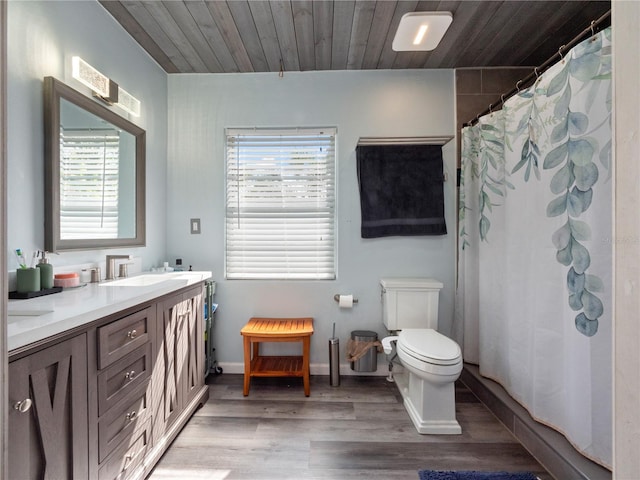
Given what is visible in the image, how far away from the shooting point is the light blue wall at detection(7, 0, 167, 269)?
4.00 ft

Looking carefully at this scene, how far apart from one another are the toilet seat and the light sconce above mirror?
229 cm

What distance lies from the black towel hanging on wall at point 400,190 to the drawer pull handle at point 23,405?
6.56 feet

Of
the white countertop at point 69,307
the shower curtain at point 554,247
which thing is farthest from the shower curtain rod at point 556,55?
the white countertop at point 69,307

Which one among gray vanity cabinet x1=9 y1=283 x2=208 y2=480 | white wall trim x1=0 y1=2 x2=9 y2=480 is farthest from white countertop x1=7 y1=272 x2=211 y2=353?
white wall trim x1=0 y1=2 x2=9 y2=480

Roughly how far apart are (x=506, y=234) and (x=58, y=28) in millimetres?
2689

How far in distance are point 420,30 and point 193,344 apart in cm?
244

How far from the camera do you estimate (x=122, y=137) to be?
6.08 ft

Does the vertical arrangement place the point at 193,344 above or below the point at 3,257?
below

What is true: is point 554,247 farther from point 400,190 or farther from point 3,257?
point 3,257

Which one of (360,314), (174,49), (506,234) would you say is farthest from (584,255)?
(174,49)

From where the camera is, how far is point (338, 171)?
2373mm

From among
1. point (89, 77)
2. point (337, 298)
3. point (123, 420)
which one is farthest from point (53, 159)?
point (337, 298)

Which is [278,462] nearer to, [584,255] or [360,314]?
[360,314]

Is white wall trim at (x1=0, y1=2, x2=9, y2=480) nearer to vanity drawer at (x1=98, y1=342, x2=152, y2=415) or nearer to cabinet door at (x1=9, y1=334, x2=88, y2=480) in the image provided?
cabinet door at (x1=9, y1=334, x2=88, y2=480)
